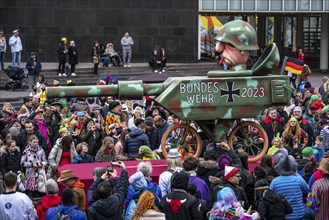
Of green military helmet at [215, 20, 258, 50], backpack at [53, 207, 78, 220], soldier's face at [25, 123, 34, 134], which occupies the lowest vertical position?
backpack at [53, 207, 78, 220]

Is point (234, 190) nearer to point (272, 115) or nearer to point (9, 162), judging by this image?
point (9, 162)

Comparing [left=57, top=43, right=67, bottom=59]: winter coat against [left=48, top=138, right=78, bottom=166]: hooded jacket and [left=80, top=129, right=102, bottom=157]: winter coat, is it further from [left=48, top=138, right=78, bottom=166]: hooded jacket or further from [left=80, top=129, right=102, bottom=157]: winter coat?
[left=48, top=138, right=78, bottom=166]: hooded jacket

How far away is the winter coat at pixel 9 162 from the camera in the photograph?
15082 mm

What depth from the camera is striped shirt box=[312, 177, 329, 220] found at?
11711 millimetres

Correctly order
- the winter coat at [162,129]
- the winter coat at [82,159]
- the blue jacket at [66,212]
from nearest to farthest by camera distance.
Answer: the blue jacket at [66,212] < the winter coat at [82,159] < the winter coat at [162,129]

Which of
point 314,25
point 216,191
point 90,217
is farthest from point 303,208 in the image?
point 314,25

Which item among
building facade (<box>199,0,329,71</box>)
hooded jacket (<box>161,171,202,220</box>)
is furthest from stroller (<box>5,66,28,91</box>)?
hooded jacket (<box>161,171,202,220</box>)

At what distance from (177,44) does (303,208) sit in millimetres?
26602

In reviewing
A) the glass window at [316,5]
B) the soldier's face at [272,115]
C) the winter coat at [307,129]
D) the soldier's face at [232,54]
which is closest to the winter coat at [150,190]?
the soldier's face at [232,54]

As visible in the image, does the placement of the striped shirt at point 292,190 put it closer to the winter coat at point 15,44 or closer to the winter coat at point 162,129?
the winter coat at point 162,129

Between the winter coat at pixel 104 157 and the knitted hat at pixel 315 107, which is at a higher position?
the knitted hat at pixel 315 107

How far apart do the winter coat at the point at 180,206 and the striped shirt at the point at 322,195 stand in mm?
1765

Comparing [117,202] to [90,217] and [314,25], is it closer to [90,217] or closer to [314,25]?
[90,217]

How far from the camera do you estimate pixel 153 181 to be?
1327 centimetres
